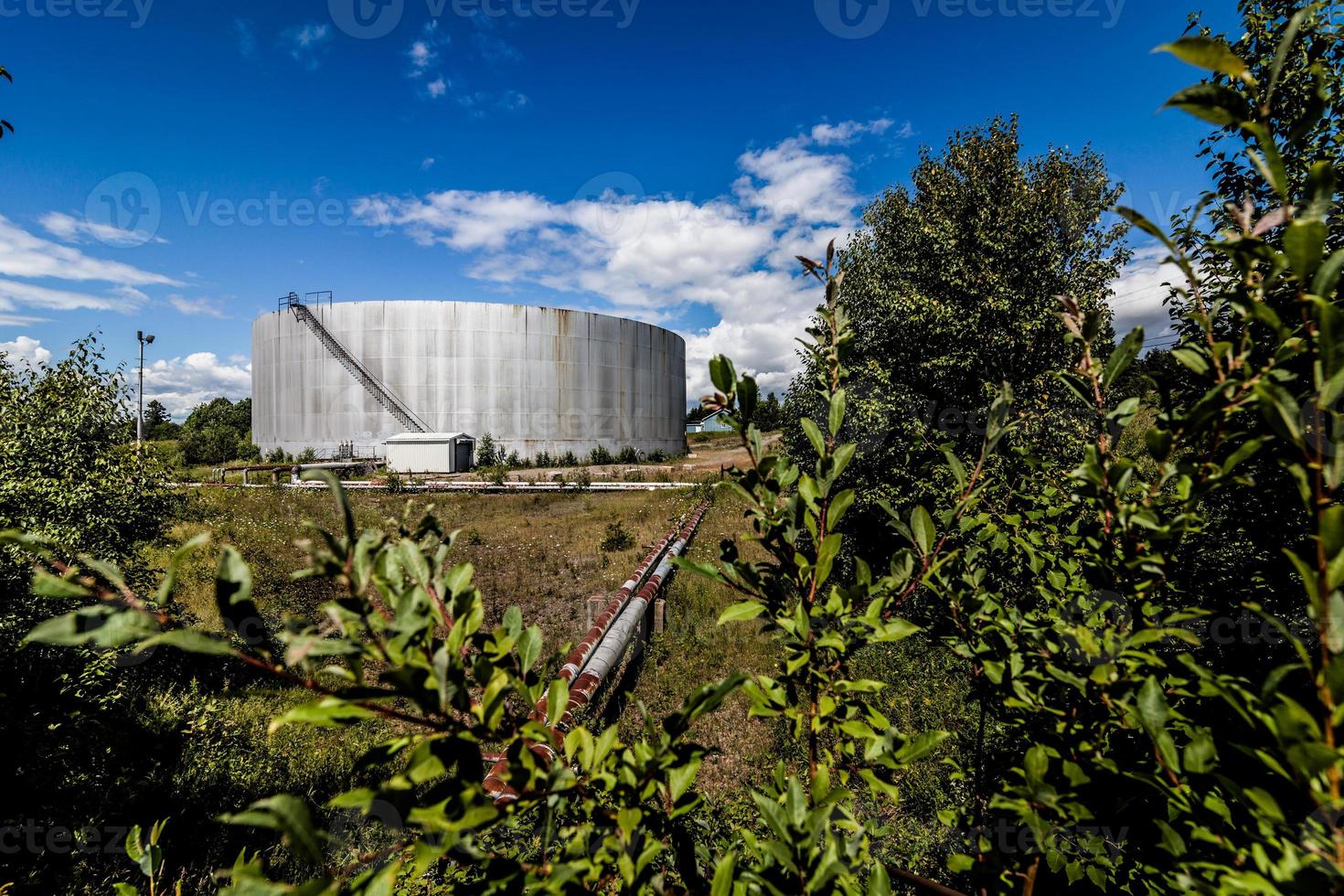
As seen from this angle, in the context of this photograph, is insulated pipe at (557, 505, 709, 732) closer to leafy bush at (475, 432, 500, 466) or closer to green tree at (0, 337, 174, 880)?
green tree at (0, 337, 174, 880)

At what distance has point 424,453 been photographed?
29.0m

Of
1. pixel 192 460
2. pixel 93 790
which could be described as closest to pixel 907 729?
pixel 93 790

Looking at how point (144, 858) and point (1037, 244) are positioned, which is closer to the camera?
point (144, 858)

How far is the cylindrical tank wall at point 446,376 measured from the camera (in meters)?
31.8

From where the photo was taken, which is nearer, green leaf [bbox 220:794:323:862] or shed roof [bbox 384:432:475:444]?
green leaf [bbox 220:794:323:862]

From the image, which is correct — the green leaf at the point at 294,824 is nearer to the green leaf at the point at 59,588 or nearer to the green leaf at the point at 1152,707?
the green leaf at the point at 59,588

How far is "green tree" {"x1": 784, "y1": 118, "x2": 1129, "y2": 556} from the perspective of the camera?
7723mm

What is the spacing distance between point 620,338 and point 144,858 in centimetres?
3712

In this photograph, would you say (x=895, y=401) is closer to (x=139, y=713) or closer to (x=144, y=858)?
(x=144, y=858)

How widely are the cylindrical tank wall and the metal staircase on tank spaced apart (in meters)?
0.28

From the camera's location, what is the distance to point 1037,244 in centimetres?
858

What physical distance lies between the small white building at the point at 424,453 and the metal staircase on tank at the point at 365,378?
90.3 inches

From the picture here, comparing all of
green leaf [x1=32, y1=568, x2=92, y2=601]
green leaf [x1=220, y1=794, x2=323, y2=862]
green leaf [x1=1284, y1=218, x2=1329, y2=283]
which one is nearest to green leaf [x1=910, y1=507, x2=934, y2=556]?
green leaf [x1=1284, y1=218, x2=1329, y2=283]

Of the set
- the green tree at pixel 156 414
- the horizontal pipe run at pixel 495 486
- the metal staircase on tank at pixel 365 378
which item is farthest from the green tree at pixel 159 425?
the horizontal pipe run at pixel 495 486
